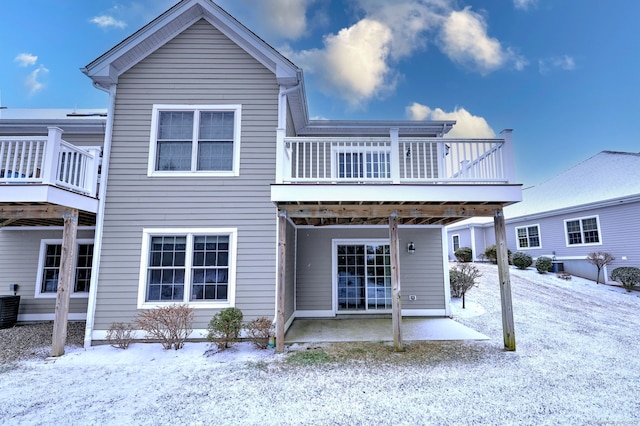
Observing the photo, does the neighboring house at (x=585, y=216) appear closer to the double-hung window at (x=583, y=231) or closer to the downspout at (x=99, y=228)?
the double-hung window at (x=583, y=231)

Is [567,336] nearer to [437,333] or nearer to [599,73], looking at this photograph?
[437,333]

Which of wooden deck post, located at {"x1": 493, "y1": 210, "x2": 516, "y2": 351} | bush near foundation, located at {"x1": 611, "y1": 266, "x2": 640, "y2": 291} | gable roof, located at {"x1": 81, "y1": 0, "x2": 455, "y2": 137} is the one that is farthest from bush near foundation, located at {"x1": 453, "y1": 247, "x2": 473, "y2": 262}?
gable roof, located at {"x1": 81, "y1": 0, "x2": 455, "y2": 137}

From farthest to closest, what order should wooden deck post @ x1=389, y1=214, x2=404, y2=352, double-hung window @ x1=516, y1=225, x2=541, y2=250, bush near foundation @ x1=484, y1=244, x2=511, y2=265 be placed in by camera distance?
1. bush near foundation @ x1=484, y1=244, x2=511, y2=265
2. double-hung window @ x1=516, y1=225, x2=541, y2=250
3. wooden deck post @ x1=389, y1=214, x2=404, y2=352

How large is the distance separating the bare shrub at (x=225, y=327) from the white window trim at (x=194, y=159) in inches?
116

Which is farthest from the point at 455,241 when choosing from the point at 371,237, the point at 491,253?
the point at 371,237

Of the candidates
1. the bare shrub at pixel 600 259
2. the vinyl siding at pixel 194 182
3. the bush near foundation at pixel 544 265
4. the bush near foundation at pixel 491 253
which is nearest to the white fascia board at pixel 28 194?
the vinyl siding at pixel 194 182

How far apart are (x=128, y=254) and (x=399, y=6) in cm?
1610

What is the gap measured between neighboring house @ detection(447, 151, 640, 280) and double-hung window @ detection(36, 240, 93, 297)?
19.7 meters

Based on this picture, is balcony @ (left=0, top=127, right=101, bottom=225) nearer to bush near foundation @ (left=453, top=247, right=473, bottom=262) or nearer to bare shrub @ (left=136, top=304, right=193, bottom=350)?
bare shrub @ (left=136, top=304, right=193, bottom=350)

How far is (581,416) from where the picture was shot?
3.50 metres

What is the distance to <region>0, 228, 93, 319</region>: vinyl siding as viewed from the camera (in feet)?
26.2

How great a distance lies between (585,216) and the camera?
595 inches

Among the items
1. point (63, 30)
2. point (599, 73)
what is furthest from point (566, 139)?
point (63, 30)

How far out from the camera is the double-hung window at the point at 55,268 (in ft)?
26.2
